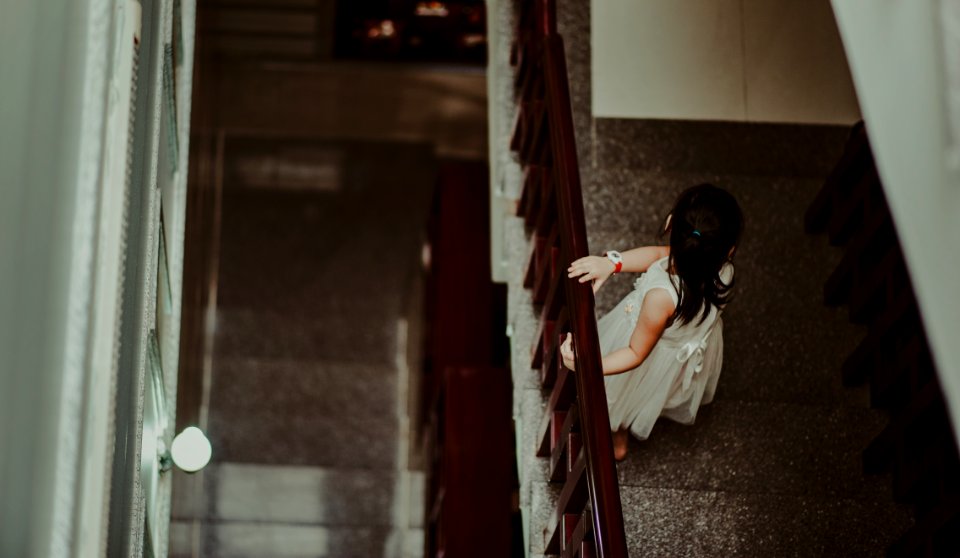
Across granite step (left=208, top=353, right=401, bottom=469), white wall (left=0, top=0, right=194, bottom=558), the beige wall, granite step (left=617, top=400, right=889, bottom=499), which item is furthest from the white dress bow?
the beige wall

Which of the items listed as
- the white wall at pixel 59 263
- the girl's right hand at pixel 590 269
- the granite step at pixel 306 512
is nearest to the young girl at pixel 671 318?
the girl's right hand at pixel 590 269

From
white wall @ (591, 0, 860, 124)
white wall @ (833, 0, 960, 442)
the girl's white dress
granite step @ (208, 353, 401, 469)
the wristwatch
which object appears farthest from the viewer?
granite step @ (208, 353, 401, 469)

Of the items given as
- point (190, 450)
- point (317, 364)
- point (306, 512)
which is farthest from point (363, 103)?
point (190, 450)

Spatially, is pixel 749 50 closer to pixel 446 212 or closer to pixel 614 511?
pixel 446 212

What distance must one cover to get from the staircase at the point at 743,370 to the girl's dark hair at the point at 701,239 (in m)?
0.72

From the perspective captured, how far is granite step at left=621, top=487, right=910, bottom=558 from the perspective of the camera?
150 inches

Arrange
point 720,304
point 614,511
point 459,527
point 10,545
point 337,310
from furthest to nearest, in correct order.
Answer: point 337,310 < point 459,527 < point 720,304 < point 614,511 < point 10,545

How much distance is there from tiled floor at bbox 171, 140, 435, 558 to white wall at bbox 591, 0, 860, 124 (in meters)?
2.88

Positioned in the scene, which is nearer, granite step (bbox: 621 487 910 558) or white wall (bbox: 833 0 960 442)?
white wall (bbox: 833 0 960 442)

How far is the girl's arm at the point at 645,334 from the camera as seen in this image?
352 centimetres

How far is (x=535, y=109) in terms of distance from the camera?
4.48m

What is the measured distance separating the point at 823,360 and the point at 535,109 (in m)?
1.40

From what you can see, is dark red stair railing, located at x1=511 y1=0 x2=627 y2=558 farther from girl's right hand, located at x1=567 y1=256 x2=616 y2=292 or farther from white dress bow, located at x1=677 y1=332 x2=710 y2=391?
white dress bow, located at x1=677 y1=332 x2=710 y2=391

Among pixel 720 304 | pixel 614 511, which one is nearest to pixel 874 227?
pixel 720 304
